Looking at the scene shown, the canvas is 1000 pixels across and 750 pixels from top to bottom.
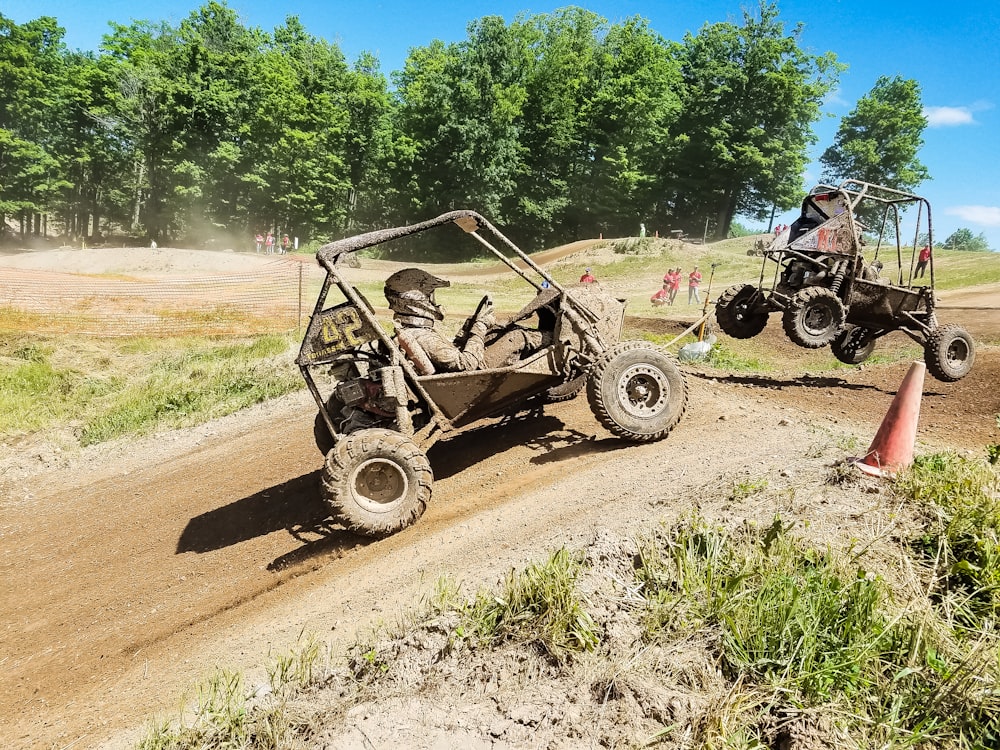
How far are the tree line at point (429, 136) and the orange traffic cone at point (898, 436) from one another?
158ft

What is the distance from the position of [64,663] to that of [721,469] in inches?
215

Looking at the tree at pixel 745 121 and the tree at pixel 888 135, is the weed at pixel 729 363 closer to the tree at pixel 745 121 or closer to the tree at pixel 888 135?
the tree at pixel 745 121

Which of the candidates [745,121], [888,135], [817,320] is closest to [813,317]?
[817,320]

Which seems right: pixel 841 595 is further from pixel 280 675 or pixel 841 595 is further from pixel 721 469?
pixel 280 675

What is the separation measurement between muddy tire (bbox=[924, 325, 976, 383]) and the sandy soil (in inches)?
33.7

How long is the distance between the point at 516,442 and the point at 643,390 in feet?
5.63

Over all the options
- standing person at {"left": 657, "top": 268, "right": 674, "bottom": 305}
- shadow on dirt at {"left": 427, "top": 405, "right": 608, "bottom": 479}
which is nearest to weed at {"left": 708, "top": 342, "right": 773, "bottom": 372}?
shadow on dirt at {"left": 427, "top": 405, "right": 608, "bottom": 479}

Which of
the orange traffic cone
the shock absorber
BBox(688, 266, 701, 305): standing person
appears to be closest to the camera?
the orange traffic cone

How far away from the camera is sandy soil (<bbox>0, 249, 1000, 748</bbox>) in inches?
166

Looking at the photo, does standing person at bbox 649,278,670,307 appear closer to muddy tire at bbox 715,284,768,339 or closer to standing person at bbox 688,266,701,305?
standing person at bbox 688,266,701,305

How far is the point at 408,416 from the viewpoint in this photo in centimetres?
567

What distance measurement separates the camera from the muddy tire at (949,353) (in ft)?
32.5

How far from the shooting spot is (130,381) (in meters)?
11.8

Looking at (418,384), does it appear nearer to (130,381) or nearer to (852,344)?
(130,381)
